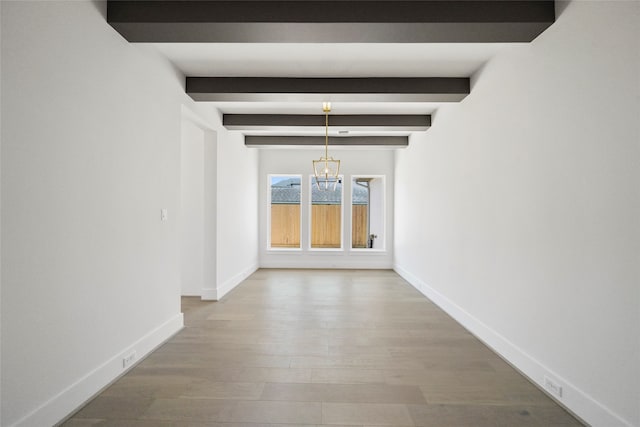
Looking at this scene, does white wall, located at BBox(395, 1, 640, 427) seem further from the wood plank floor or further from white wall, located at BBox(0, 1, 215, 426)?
white wall, located at BBox(0, 1, 215, 426)

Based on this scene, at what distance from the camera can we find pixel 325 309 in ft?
14.8

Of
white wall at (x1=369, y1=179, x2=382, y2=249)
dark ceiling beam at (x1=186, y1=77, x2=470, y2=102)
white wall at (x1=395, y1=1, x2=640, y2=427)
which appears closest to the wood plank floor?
white wall at (x1=395, y1=1, x2=640, y2=427)

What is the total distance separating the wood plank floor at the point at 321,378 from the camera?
214 centimetres

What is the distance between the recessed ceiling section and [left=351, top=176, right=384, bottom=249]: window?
9.72 feet

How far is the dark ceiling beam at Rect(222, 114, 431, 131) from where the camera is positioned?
517 centimetres

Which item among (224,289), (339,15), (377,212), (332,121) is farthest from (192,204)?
(377,212)

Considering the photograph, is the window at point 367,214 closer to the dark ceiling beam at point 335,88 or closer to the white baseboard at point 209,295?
the white baseboard at point 209,295

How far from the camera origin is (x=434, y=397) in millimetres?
2361

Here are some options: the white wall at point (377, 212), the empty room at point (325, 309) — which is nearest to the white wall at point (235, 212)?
the empty room at point (325, 309)

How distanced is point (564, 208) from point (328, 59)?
7.68 feet

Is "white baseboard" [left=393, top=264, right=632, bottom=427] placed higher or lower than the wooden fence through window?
lower

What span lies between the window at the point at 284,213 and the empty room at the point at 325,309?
3815mm

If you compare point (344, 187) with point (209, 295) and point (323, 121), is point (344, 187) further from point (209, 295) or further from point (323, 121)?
point (209, 295)

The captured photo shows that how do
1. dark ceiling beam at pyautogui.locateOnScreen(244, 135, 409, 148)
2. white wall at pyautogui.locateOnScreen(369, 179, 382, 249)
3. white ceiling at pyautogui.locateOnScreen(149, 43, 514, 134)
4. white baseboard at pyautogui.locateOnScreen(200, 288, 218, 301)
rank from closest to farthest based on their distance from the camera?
white ceiling at pyautogui.locateOnScreen(149, 43, 514, 134) < white baseboard at pyautogui.locateOnScreen(200, 288, 218, 301) < dark ceiling beam at pyautogui.locateOnScreen(244, 135, 409, 148) < white wall at pyautogui.locateOnScreen(369, 179, 382, 249)
